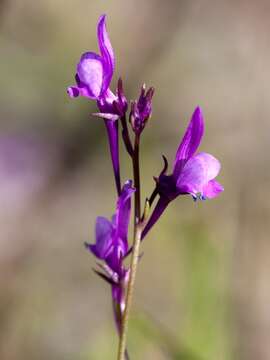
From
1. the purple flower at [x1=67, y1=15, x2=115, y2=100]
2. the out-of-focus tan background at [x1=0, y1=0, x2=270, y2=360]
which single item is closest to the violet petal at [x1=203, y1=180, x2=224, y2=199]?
the purple flower at [x1=67, y1=15, x2=115, y2=100]

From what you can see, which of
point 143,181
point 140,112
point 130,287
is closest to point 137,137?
point 140,112

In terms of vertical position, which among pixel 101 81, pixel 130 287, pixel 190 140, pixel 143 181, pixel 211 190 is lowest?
pixel 143 181

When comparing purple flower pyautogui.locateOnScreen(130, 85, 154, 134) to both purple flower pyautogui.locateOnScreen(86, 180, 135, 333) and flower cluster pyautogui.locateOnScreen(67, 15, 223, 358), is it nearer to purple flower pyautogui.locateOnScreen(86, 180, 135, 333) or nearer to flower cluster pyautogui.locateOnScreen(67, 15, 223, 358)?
flower cluster pyautogui.locateOnScreen(67, 15, 223, 358)

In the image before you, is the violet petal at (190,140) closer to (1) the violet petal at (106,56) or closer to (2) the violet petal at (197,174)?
(2) the violet petal at (197,174)

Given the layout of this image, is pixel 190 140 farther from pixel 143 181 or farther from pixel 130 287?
pixel 143 181

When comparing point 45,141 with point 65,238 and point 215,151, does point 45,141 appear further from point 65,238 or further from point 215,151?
point 215,151

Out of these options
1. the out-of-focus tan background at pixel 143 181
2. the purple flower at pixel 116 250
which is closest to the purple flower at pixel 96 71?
the purple flower at pixel 116 250
